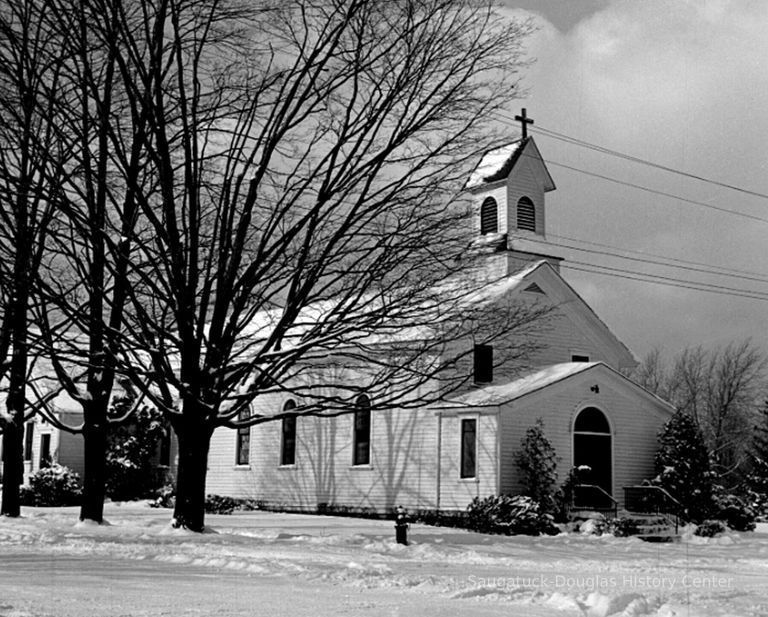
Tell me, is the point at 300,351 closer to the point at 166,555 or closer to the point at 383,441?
the point at 166,555

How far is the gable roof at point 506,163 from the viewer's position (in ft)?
110

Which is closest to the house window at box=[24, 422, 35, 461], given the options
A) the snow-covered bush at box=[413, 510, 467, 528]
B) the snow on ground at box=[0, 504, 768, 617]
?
the snow on ground at box=[0, 504, 768, 617]

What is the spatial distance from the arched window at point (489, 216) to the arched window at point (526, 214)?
2.48 feet

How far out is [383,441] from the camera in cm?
3116

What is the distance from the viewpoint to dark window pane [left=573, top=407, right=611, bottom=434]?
1177 inches

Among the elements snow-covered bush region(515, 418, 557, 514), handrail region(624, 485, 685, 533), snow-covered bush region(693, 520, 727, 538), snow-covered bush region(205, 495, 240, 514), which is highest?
snow-covered bush region(515, 418, 557, 514)

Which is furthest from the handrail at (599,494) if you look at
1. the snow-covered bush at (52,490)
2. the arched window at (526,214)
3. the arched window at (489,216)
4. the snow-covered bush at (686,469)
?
the snow-covered bush at (52,490)

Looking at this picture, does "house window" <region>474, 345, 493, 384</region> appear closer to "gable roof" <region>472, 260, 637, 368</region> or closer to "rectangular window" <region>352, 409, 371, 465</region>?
"gable roof" <region>472, 260, 637, 368</region>

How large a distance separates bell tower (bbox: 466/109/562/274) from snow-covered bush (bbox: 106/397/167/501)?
13.7 metres

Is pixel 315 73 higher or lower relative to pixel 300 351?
higher

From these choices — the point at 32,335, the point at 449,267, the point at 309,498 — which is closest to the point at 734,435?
the point at 309,498

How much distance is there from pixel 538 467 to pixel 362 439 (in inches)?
264

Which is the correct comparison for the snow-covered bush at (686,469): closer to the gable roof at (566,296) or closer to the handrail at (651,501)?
the handrail at (651,501)

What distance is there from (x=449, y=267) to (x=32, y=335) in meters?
7.53
